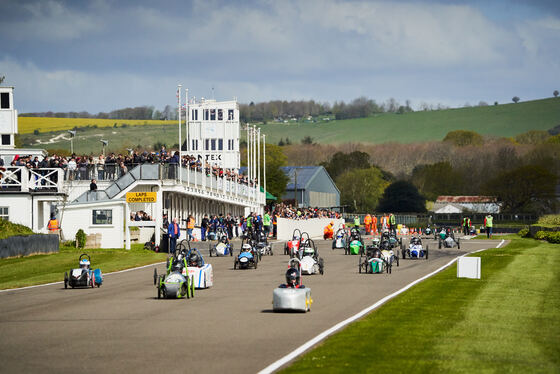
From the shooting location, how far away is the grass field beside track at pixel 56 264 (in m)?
28.1

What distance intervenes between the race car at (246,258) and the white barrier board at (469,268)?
28.4 feet

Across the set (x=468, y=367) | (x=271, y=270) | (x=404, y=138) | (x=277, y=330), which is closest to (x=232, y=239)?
(x=271, y=270)

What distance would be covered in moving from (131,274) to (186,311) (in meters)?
12.4

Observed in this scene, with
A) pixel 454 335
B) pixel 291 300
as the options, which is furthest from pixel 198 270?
pixel 454 335

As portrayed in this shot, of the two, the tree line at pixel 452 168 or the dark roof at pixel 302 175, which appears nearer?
the tree line at pixel 452 168

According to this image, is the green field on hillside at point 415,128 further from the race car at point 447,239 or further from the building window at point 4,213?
the race car at point 447,239

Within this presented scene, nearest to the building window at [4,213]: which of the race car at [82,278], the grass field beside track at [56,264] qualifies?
the grass field beside track at [56,264]

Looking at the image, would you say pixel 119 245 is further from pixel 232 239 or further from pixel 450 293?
pixel 450 293

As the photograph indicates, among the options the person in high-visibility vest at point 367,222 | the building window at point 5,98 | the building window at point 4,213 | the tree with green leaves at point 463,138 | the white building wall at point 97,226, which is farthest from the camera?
the tree with green leaves at point 463,138

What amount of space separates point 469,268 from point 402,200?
339 ft

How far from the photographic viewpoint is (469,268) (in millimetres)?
25094

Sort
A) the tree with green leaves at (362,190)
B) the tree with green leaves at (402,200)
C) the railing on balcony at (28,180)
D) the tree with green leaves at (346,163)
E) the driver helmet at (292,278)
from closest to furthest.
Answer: the driver helmet at (292,278) < the railing on balcony at (28,180) < the tree with green leaves at (402,200) < the tree with green leaves at (362,190) < the tree with green leaves at (346,163)

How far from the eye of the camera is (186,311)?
1773 centimetres

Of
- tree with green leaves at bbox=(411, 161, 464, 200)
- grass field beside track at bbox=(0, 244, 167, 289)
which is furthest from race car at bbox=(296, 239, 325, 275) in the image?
tree with green leaves at bbox=(411, 161, 464, 200)
